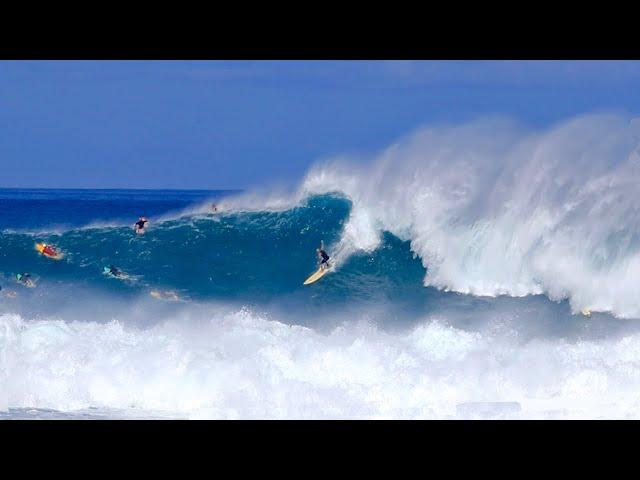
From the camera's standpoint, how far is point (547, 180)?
43.0 feet

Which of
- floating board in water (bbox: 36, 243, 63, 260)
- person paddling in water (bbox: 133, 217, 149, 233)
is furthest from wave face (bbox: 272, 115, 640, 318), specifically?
floating board in water (bbox: 36, 243, 63, 260)

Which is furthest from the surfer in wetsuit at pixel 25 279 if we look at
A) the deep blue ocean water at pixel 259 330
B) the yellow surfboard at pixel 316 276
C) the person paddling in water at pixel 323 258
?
the person paddling in water at pixel 323 258

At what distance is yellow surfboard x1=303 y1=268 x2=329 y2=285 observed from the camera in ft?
43.7

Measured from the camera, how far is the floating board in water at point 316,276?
13328mm

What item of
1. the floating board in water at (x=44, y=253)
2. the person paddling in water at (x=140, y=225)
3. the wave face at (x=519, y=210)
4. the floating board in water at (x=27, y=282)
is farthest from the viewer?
the person paddling in water at (x=140, y=225)

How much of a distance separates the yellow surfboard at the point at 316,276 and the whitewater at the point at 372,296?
13 centimetres

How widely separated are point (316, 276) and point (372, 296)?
1078 millimetres

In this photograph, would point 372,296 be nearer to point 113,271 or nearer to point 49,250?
point 113,271

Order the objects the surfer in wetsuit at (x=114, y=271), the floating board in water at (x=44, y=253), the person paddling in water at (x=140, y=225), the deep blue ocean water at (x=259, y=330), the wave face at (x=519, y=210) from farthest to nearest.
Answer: the person paddling in water at (x=140, y=225), the floating board in water at (x=44, y=253), the surfer in wetsuit at (x=114, y=271), the wave face at (x=519, y=210), the deep blue ocean water at (x=259, y=330)

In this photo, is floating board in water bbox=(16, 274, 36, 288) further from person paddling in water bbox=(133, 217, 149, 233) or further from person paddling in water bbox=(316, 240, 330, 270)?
person paddling in water bbox=(316, 240, 330, 270)

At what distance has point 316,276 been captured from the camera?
13.4 m

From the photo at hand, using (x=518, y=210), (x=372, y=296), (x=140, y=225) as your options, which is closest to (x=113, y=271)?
(x=140, y=225)

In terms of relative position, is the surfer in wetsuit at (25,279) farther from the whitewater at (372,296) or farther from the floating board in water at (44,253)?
the floating board in water at (44,253)

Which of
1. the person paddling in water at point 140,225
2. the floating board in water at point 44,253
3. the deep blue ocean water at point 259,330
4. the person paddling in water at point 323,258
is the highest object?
the person paddling in water at point 140,225
